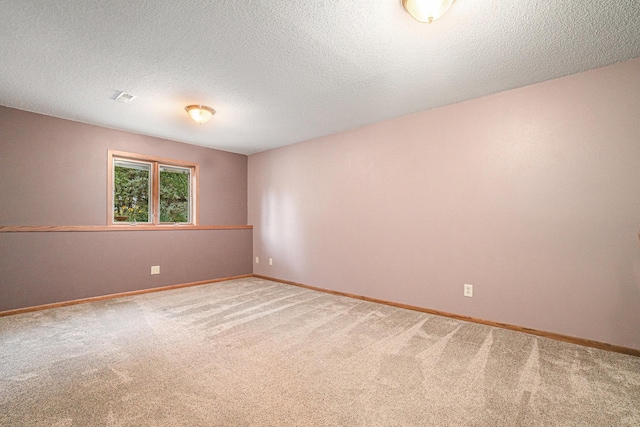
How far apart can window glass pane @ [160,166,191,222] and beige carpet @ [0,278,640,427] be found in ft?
6.28

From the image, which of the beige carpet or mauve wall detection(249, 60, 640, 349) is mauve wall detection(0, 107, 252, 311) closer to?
the beige carpet

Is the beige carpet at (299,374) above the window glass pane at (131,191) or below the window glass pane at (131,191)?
below

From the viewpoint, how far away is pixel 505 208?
2840 millimetres

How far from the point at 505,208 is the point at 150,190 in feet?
15.5

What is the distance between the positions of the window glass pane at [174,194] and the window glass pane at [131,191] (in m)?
0.23

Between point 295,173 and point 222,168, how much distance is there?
144 centimetres

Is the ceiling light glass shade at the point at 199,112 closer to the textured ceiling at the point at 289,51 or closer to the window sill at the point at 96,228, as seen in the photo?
the textured ceiling at the point at 289,51

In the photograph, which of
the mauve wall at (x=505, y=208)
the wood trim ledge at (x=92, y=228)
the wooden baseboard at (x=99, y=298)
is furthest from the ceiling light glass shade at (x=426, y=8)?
the wooden baseboard at (x=99, y=298)

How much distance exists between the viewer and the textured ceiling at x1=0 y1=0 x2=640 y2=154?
5.88 ft

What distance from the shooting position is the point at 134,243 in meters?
4.16

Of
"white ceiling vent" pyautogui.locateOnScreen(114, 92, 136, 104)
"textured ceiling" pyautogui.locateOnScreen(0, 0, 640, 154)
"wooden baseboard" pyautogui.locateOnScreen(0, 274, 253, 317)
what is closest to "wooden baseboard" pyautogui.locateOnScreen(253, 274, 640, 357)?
"textured ceiling" pyautogui.locateOnScreen(0, 0, 640, 154)

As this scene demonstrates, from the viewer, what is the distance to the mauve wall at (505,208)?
7.68 feet

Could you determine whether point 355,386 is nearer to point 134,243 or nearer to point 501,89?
point 501,89

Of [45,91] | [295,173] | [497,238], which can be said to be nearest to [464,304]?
[497,238]
